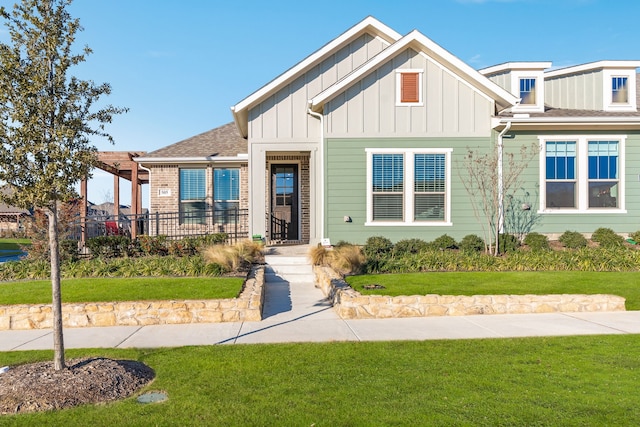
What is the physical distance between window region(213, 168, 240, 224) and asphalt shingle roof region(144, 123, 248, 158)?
639 mm

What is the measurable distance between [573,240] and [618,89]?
218 inches

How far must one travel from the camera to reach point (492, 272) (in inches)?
385

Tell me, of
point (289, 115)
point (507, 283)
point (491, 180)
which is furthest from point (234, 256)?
point (491, 180)

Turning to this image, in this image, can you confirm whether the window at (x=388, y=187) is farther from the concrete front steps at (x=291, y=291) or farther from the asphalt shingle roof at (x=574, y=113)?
the asphalt shingle roof at (x=574, y=113)

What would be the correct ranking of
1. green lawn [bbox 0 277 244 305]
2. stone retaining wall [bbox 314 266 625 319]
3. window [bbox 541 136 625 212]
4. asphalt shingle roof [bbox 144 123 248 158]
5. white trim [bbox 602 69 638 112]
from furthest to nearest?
1. asphalt shingle roof [bbox 144 123 248 158]
2. white trim [bbox 602 69 638 112]
3. window [bbox 541 136 625 212]
4. green lawn [bbox 0 277 244 305]
5. stone retaining wall [bbox 314 266 625 319]

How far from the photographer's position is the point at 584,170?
484 inches

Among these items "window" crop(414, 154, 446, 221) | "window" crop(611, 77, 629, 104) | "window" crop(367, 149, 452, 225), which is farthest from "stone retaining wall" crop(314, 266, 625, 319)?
"window" crop(611, 77, 629, 104)

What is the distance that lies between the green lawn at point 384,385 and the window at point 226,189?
32.4 ft

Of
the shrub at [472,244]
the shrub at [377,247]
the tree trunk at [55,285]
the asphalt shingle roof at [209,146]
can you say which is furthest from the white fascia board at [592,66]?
the tree trunk at [55,285]

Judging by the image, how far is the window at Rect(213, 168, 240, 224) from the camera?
49.5ft

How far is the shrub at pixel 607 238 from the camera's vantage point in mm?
11758

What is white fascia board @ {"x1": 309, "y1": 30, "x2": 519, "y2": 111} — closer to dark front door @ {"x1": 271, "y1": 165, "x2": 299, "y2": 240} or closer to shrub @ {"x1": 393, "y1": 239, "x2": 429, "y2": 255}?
dark front door @ {"x1": 271, "y1": 165, "x2": 299, "y2": 240}

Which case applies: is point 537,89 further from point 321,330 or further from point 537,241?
point 321,330

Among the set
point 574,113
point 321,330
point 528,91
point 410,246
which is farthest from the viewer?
point 528,91
